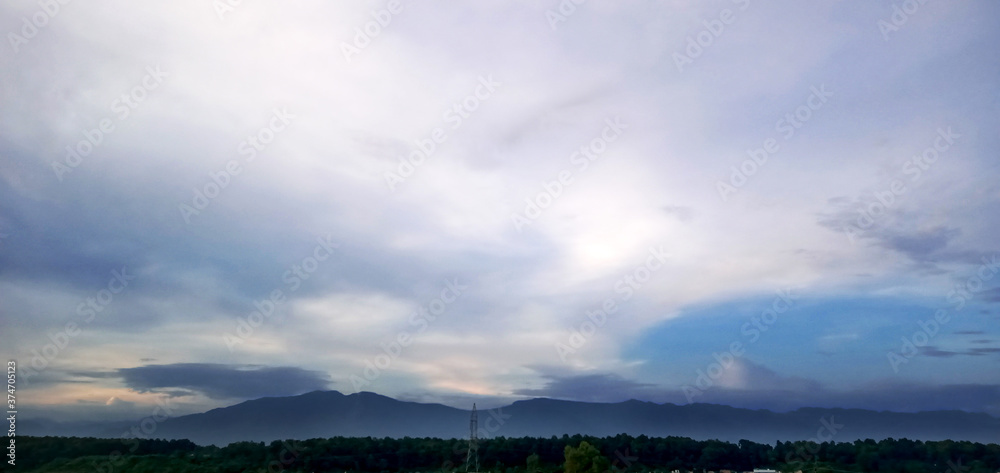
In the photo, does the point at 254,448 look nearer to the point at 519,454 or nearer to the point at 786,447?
the point at 519,454

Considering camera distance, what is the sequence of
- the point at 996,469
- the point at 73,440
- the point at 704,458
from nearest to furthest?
the point at 996,469, the point at 73,440, the point at 704,458

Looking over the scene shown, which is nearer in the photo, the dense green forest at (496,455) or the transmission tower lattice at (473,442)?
the transmission tower lattice at (473,442)

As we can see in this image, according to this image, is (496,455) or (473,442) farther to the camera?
(496,455)

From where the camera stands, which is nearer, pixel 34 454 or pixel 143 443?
pixel 34 454

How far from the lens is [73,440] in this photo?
86.2m

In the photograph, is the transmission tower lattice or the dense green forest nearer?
the transmission tower lattice

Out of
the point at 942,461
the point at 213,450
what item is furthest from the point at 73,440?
the point at 942,461

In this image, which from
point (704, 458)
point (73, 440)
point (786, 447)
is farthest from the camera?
point (786, 447)

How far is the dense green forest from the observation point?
81.6 m

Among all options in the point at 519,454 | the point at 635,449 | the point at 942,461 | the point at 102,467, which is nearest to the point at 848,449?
the point at 942,461

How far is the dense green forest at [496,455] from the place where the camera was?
81.6 metres

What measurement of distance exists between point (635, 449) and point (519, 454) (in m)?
16.3

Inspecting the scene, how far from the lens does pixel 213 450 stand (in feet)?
301

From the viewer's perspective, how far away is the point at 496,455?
298 feet
